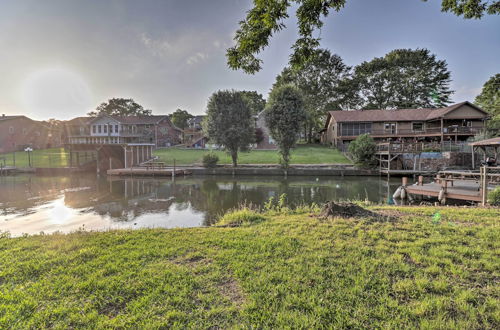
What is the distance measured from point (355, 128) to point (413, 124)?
840cm

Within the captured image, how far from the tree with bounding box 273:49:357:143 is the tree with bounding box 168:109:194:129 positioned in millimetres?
30628

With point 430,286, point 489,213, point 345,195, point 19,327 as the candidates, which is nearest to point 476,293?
point 430,286

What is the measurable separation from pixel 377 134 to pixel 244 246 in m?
39.7

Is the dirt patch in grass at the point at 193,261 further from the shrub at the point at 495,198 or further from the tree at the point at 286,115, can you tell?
the tree at the point at 286,115

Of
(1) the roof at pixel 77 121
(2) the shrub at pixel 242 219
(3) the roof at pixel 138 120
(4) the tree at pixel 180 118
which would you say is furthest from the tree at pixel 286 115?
(4) the tree at pixel 180 118

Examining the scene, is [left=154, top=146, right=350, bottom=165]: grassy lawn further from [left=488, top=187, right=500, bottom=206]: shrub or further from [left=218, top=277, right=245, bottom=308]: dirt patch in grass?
[left=218, top=277, right=245, bottom=308]: dirt patch in grass

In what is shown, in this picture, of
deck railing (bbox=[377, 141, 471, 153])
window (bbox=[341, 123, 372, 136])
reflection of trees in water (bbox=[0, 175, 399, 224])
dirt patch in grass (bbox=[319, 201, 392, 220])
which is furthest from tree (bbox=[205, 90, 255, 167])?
dirt patch in grass (bbox=[319, 201, 392, 220])

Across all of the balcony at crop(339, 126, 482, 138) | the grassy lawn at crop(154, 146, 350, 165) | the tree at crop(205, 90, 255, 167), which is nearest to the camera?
the tree at crop(205, 90, 255, 167)

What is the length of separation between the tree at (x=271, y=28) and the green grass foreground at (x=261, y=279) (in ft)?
12.8

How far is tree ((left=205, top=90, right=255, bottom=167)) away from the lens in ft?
94.6

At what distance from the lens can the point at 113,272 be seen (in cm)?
404

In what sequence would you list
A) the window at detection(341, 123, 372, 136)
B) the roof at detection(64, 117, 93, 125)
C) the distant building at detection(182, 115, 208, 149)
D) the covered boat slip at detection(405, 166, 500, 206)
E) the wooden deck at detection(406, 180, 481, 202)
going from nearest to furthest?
the covered boat slip at detection(405, 166, 500, 206), the wooden deck at detection(406, 180, 481, 202), the window at detection(341, 123, 372, 136), the roof at detection(64, 117, 93, 125), the distant building at detection(182, 115, 208, 149)

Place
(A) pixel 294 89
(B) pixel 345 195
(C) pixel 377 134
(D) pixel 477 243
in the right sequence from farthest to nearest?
(C) pixel 377 134 → (A) pixel 294 89 → (B) pixel 345 195 → (D) pixel 477 243

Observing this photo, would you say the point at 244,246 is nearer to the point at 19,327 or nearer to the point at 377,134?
the point at 19,327
